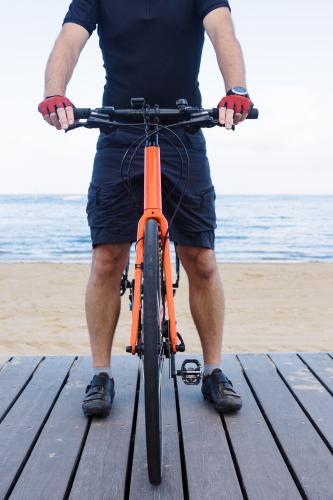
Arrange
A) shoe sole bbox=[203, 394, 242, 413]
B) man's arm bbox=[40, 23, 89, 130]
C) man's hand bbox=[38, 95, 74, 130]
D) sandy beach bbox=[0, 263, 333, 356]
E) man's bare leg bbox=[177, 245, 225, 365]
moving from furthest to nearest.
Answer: sandy beach bbox=[0, 263, 333, 356]
man's bare leg bbox=[177, 245, 225, 365]
shoe sole bbox=[203, 394, 242, 413]
man's arm bbox=[40, 23, 89, 130]
man's hand bbox=[38, 95, 74, 130]

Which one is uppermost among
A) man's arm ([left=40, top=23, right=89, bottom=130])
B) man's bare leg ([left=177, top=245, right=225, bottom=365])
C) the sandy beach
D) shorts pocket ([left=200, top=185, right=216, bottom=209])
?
man's arm ([left=40, top=23, right=89, bottom=130])

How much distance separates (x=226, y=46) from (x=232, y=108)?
632 mm

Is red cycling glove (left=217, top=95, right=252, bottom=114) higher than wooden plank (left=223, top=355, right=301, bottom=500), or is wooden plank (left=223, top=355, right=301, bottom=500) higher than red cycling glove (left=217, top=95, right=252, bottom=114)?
red cycling glove (left=217, top=95, right=252, bottom=114)

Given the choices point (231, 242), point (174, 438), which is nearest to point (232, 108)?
point (174, 438)

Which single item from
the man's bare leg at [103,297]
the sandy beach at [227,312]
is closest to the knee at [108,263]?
the man's bare leg at [103,297]

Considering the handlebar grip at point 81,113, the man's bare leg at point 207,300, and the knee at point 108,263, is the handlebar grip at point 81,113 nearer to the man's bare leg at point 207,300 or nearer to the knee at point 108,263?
the knee at point 108,263

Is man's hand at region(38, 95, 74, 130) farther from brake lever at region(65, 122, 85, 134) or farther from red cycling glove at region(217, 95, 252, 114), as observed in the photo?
red cycling glove at region(217, 95, 252, 114)

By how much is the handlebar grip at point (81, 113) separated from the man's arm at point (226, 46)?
0.68 meters

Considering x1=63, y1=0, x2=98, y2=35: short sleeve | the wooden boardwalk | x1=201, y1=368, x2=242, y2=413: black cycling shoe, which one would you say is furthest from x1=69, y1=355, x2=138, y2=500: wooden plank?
x1=63, y1=0, x2=98, y2=35: short sleeve

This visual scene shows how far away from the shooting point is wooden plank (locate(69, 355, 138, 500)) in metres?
2.03

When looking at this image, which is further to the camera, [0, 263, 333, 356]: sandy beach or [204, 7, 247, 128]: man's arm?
[0, 263, 333, 356]: sandy beach

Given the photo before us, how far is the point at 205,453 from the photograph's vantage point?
A: 2301 millimetres

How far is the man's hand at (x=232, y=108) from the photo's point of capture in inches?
85.6

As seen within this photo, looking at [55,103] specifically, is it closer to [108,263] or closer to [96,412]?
[108,263]
